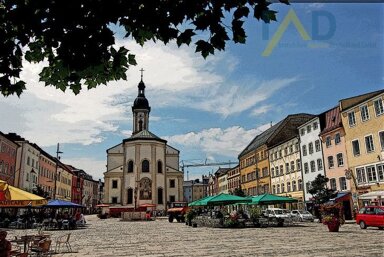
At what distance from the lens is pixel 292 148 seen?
51750mm

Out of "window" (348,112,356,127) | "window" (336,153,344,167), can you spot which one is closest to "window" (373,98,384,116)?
"window" (348,112,356,127)

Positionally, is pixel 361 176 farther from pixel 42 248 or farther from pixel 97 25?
pixel 97 25

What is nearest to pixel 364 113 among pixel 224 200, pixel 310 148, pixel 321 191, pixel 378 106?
pixel 378 106

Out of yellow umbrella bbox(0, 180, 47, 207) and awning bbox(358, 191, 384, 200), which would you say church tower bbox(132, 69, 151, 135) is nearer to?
awning bbox(358, 191, 384, 200)

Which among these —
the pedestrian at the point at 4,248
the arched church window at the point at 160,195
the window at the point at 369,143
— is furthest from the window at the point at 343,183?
the arched church window at the point at 160,195

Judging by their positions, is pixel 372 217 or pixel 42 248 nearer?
pixel 42 248

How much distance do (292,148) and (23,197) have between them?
144ft

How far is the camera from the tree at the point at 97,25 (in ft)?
13.2

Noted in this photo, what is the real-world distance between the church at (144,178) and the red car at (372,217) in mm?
50836

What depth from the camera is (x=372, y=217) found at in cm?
2456

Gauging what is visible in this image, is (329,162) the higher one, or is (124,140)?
(124,140)

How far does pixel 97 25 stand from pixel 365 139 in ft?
117

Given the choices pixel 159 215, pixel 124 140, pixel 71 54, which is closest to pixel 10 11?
pixel 71 54

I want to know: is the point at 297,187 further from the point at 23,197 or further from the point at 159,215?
the point at 23,197
